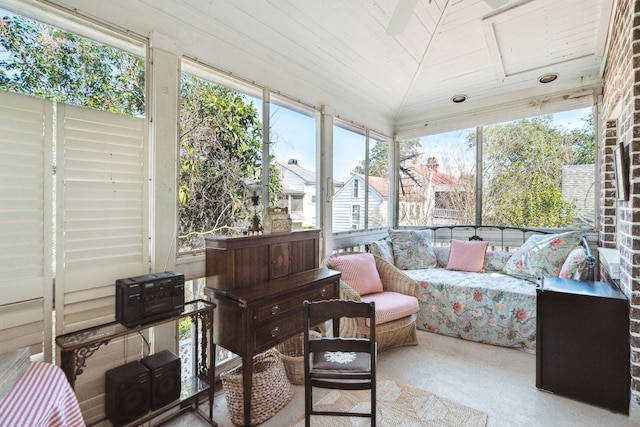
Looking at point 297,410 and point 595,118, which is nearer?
point 297,410

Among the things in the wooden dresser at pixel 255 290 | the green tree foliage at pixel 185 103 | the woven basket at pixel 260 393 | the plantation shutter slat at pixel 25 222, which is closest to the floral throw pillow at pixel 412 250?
the wooden dresser at pixel 255 290

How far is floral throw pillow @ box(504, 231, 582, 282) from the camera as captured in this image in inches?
125

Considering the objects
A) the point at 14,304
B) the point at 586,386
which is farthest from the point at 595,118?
the point at 14,304

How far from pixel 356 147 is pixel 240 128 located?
190cm

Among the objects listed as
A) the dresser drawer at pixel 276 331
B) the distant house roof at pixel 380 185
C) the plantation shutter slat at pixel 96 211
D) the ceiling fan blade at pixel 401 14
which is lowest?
the dresser drawer at pixel 276 331

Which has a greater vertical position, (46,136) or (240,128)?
(240,128)

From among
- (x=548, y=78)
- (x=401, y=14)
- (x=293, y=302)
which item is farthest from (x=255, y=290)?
(x=548, y=78)

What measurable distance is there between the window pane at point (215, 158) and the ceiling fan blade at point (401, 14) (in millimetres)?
1286

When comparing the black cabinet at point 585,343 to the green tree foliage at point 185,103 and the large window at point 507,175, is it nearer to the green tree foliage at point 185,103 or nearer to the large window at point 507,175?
the large window at point 507,175

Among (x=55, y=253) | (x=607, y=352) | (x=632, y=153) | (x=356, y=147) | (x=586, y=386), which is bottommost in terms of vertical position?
(x=586, y=386)

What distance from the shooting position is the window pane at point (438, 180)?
14.0ft

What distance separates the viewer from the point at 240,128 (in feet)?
8.43

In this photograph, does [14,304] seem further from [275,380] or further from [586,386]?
[586,386]

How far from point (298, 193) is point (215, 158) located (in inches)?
39.0
